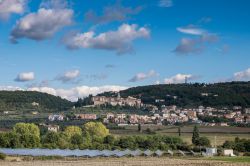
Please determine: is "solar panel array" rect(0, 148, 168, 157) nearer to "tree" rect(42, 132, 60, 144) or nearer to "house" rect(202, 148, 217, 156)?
"house" rect(202, 148, 217, 156)

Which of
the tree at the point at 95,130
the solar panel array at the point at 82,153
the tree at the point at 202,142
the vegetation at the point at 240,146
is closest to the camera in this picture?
the solar panel array at the point at 82,153

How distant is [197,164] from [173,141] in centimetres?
4655

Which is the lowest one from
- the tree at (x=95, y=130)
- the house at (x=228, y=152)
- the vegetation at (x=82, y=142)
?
the house at (x=228, y=152)

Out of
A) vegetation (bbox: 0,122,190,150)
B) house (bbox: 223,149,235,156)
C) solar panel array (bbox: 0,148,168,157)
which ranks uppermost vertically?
vegetation (bbox: 0,122,190,150)

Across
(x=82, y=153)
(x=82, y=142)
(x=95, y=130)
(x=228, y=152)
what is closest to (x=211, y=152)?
(x=228, y=152)

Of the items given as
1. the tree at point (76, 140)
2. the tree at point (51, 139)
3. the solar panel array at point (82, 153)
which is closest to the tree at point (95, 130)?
the tree at point (76, 140)

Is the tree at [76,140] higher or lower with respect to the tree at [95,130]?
lower

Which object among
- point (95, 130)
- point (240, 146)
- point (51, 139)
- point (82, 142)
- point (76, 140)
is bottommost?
point (240, 146)

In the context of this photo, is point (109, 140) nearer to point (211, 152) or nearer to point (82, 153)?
point (82, 153)

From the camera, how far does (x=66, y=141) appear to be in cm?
11988

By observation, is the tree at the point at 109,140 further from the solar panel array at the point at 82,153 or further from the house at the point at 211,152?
the house at the point at 211,152

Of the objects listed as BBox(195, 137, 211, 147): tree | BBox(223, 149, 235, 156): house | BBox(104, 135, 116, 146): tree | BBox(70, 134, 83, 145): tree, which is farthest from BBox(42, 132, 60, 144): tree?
BBox(223, 149, 235, 156): house

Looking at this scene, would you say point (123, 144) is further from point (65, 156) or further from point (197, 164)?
point (197, 164)

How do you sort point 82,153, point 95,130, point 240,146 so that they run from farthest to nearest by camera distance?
point 95,130 < point 240,146 < point 82,153
